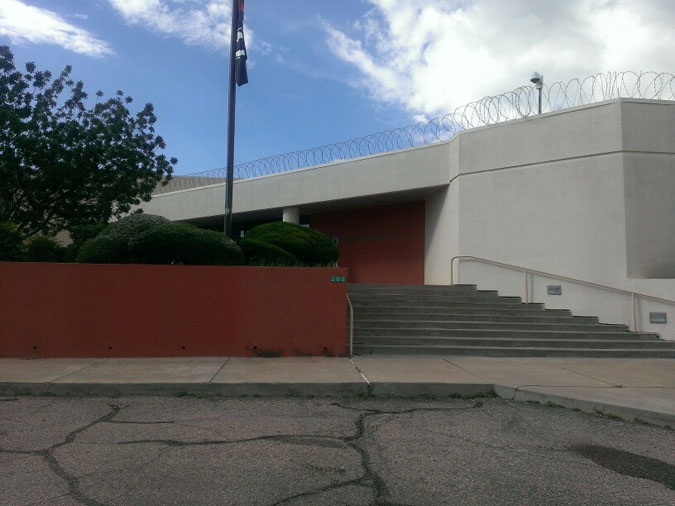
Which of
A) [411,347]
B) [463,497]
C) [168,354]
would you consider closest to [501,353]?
[411,347]

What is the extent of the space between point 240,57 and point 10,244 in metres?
6.46

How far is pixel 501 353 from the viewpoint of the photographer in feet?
35.1

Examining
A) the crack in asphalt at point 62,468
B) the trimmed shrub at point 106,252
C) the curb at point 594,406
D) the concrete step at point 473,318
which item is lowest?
the crack in asphalt at point 62,468

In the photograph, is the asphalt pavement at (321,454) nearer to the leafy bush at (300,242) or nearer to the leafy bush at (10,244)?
the leafy bush at (10,244)

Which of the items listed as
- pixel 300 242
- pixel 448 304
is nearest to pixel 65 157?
pixel 300 242

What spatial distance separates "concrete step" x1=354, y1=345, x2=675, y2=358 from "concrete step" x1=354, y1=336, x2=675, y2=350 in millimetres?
228

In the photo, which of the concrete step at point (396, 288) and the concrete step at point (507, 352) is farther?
the concrete step at point (396, 288)

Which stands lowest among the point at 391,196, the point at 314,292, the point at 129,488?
the point at 129,488

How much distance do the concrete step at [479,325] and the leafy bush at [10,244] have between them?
23.2 ft

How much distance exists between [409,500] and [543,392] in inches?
159

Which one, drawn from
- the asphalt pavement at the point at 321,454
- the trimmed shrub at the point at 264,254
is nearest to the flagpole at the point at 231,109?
the trimmed shrub at the point at 264,254

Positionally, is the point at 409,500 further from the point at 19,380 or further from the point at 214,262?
the point at 214,262

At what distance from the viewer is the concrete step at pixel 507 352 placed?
33.9 ft

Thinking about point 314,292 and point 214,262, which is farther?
point 214,262
